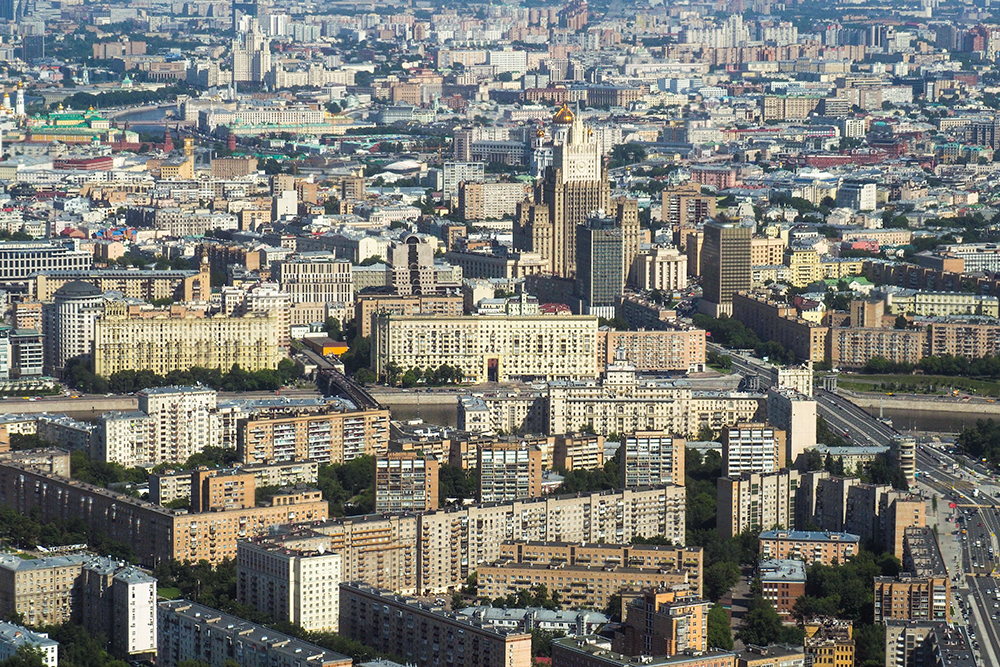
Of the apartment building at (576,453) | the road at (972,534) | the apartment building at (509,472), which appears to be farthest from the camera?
the apartment building at (576,453)

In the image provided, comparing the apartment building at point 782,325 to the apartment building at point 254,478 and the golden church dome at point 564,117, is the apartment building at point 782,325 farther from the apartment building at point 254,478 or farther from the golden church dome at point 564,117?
the golden church dome at point 564,117

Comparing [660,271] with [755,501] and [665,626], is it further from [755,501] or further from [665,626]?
[665,626]

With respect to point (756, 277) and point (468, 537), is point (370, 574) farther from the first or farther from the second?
point (756, 277)

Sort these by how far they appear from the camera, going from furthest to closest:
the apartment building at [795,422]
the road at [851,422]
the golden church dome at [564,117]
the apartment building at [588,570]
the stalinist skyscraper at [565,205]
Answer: the golden church dome at [564,117] → the stalinist skyscraper at [565,205] → the road at [851,422] → the apartment building at [795,422] → the apartment building at [588,570]

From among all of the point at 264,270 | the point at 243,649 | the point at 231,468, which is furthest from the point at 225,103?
the point at 243,649

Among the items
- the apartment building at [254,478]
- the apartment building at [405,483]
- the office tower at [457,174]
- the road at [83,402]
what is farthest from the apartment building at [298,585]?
the office tower at [457,174]

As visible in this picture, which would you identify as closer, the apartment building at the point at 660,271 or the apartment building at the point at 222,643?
the apartment building at the point at 222,643
